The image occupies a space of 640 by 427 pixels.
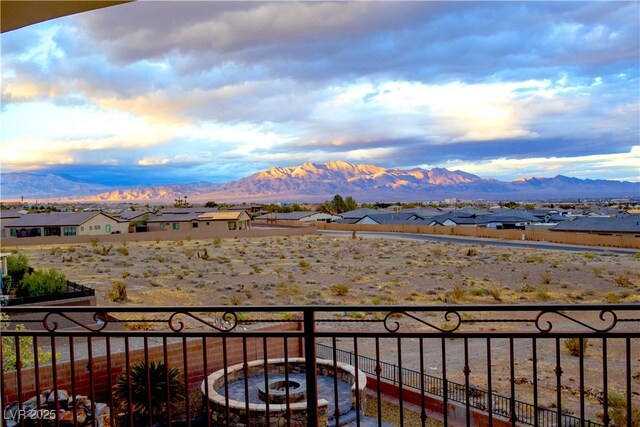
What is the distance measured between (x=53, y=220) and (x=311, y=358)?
55603mm

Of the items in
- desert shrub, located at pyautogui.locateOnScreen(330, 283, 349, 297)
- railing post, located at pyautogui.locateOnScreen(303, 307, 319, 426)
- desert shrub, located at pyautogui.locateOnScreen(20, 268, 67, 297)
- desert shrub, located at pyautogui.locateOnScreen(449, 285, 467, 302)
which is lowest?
desert shrub, located at pyautogui.locateOnScreen(449, 285, 467, 302)

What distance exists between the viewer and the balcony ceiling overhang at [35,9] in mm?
3105

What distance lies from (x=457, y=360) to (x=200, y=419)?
6.76 m

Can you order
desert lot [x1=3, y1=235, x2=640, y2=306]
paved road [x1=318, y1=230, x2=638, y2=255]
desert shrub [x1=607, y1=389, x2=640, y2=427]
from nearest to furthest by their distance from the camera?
desert shrub [x1=607, y1=389, x2=640, y2=427] → desert lot [x1=3, y1=235, x2=640, y2=306] → paved road [x1=318, y1=230, x2=638, y2=255]

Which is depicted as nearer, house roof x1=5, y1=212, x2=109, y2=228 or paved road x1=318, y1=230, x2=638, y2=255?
paved road x1=318, y1=230, x2=638, y2=255

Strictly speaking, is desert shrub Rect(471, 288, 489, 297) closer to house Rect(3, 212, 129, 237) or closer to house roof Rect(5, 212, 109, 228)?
house Rect(3, 212, 129, 237)

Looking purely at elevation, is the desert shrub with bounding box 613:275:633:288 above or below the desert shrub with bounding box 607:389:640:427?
below

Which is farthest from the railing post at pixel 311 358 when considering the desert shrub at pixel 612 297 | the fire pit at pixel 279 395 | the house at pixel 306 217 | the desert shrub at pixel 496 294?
the house at pixel 306 217

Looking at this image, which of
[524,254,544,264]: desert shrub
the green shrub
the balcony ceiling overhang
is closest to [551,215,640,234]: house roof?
[524,254,544,264]: desert shrub

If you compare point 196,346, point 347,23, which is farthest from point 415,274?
point 347,23

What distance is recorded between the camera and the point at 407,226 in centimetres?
5578

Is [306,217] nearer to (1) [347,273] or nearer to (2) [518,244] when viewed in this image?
(2) [518,244]

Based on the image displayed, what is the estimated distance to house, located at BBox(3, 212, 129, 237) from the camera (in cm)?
5069

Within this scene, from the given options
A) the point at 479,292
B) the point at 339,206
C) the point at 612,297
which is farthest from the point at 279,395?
the point at 339,206
